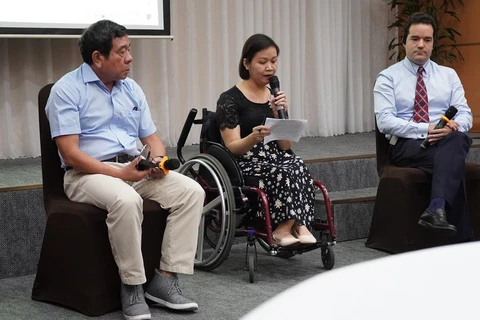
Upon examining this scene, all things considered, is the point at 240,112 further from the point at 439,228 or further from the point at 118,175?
the point at 439,228

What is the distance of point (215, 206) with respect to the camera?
3094mm

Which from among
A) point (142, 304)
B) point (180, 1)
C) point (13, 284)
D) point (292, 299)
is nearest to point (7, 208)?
point (13, 284)

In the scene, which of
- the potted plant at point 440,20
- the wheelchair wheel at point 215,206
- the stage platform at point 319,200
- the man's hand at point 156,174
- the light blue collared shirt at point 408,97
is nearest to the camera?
the man's hand at point 156,174

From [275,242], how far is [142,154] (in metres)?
0.66

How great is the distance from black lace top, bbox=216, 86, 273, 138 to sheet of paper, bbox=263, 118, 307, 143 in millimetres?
137

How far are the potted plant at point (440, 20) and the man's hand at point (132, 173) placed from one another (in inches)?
147

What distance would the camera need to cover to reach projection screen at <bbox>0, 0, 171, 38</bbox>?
4141 millimetres

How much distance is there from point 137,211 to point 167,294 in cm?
33

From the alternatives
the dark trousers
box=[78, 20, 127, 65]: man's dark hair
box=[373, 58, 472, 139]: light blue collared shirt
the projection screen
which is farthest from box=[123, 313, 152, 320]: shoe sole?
the projection screen

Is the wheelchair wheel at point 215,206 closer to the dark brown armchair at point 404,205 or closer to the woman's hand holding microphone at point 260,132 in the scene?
the woman's hand holding microphone at point 260,132

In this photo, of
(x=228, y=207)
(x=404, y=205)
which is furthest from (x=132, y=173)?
(x=404, y=205)

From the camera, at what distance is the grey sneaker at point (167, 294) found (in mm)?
2621

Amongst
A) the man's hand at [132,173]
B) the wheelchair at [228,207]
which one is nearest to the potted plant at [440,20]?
the wheelchair at [228,207]

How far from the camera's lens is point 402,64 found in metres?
3.64
